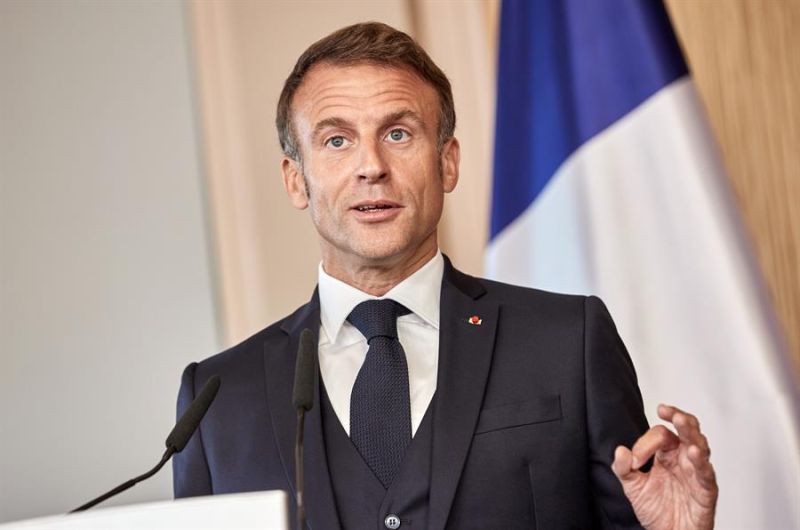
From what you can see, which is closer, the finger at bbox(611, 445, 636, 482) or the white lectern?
the white lectern

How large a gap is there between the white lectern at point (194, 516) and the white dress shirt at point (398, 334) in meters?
0.77

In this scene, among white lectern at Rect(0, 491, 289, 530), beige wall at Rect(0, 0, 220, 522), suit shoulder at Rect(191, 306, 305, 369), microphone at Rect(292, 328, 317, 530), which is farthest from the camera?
beige wall at Rect(0, 0, 220, 522)

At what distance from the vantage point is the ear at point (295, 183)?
2.06m

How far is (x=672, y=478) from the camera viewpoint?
1.60 meters

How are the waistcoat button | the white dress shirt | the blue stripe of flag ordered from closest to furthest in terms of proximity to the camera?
1. the waistcoat button
2. the white dress shirt
3. the blue stripe of flag

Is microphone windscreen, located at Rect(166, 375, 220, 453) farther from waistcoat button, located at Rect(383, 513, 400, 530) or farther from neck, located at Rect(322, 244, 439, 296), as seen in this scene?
neck, located at Rect(322, 244, 439, 296)

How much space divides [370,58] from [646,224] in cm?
89

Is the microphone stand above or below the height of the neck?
below

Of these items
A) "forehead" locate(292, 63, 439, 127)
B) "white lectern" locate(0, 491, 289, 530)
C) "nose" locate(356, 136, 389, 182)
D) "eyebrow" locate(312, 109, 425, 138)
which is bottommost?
"white lectern" locate(0, 491, 289, 530)

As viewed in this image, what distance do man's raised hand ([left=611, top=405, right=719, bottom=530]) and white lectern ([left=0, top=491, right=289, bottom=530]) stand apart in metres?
0.62

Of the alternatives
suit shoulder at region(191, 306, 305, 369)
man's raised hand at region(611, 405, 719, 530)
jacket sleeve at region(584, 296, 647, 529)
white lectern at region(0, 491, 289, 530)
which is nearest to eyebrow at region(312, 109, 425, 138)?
suit shoulder at region(191, 306, 305, 369)

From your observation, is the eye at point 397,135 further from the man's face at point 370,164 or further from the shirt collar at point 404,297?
the shirt collar at point 404,297

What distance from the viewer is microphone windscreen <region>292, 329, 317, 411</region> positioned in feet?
4.47

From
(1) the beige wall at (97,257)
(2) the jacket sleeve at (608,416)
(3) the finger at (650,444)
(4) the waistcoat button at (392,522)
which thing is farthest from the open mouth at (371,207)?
(1) the beige wall at (97,257)
